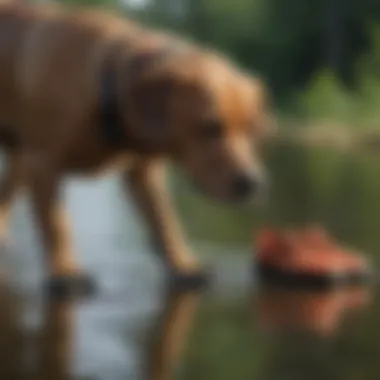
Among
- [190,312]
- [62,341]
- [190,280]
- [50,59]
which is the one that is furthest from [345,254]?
[62,341]

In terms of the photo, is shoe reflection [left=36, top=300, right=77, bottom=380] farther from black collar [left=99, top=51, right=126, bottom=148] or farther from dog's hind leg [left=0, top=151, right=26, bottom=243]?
dog's hind leg [left=0, top=151, right=26, bottom=243]

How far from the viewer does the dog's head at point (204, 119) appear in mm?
1647

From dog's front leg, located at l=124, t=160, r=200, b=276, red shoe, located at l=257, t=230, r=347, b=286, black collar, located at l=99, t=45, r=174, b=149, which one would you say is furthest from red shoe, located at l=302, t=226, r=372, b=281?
black collar, located at l=99, t=45, r=174, b=149

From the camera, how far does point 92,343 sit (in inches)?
54.7

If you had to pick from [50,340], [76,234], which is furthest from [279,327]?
[76,234]

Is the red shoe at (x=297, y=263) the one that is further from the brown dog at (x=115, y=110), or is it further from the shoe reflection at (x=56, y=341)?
the shoe reflection at (x=56, y=341)

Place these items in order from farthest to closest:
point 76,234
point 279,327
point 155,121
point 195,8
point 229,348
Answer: point 195,8
point 76,234
point 155,121
point 279,327
point 229,348

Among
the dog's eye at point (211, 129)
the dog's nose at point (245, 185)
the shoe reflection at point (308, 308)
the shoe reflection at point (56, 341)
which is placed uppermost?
the dog's eye at point (211, 129)

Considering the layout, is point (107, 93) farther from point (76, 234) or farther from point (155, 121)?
point (76, 234)

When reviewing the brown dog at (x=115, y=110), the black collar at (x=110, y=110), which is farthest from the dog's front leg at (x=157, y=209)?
the black collar at (x=110, y=110)

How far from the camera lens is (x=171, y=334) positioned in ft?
4.73

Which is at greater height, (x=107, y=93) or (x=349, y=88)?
(x=349, y=88)

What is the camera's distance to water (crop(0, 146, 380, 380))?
1.29 m

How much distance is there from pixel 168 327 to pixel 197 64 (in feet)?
1.14
